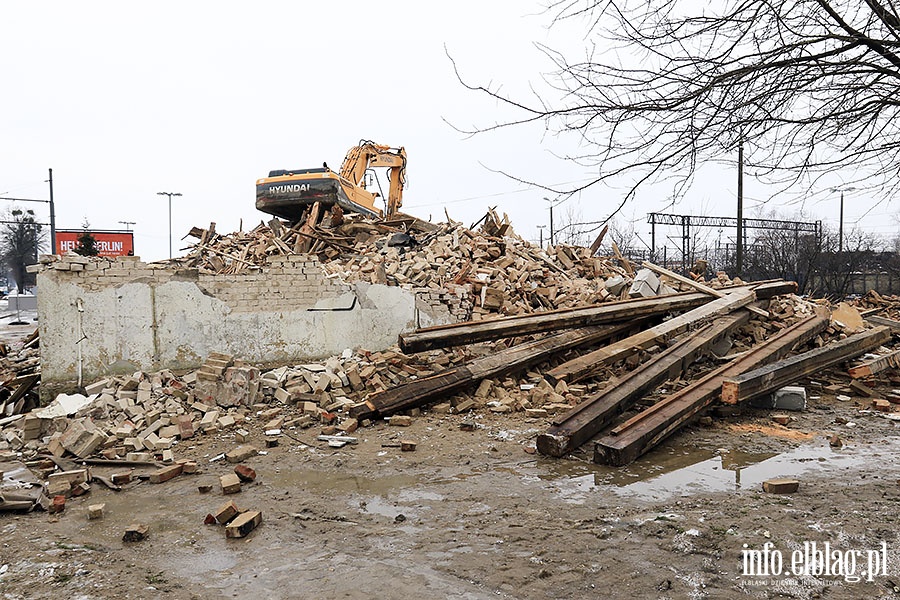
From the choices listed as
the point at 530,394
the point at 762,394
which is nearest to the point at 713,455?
the point at 762,394

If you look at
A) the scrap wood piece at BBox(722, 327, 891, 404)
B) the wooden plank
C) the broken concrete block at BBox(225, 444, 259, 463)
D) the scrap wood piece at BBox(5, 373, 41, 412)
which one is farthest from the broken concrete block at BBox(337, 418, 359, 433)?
the scrap wood piece at BBox(5, 373, 41, 412)

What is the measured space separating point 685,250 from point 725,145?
26420mm

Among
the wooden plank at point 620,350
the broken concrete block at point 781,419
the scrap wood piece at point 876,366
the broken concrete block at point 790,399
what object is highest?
the wooden plank at point 620,350

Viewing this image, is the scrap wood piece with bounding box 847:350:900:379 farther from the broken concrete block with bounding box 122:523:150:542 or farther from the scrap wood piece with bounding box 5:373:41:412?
the scrap wood piece with bounding box 5:373:41:412

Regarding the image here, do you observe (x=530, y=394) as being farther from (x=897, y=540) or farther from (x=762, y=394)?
(x=897, y=540)

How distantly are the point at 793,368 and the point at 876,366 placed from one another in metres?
2.23

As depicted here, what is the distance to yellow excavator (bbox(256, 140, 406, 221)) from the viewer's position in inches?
569

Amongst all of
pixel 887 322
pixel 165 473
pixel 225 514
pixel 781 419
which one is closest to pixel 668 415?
pixel 781 419

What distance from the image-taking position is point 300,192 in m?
14.5

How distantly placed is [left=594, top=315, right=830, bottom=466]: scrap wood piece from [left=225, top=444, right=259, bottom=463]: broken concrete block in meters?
3.53

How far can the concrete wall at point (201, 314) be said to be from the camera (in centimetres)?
799

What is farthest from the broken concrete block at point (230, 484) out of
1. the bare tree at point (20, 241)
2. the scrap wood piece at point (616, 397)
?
the bare tree at point (20, 241)

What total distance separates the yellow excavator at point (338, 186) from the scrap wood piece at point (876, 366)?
11.2 meters

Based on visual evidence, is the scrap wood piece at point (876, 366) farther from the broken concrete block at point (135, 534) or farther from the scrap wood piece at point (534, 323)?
the broken concrete block at point (135, 534)
